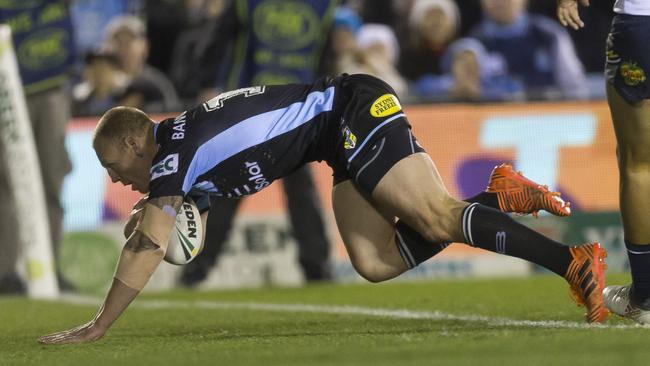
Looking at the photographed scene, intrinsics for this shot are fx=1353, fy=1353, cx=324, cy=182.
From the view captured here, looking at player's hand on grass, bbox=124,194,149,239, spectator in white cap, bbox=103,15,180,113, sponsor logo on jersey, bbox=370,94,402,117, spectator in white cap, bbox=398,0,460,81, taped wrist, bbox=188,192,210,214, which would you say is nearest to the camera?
→ sponsor logo on jersey, bbox=370,94,402,117

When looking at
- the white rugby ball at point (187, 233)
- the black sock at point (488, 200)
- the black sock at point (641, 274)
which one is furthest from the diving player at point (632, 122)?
the white rugby ball at point (187, 233)

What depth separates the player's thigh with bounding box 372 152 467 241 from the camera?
585 cm

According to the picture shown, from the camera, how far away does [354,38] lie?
13.6m

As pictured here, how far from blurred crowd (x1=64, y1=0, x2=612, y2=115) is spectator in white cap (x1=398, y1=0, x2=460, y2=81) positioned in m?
0.01

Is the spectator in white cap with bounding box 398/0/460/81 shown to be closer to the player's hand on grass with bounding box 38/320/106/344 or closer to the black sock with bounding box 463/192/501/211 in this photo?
the black sock with bounding box 463/192/501/211

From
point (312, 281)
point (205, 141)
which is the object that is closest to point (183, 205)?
point (205, 141)

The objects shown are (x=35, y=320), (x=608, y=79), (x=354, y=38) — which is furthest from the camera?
(x=354, y=38)

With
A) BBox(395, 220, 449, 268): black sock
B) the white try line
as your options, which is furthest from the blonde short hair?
the white try line

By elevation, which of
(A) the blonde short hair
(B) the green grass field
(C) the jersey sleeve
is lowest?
(B) the green grass field

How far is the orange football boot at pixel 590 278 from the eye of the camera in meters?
5.61

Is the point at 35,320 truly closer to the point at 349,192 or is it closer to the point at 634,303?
the point at 349,192

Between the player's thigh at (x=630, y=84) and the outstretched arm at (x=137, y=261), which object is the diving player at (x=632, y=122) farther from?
the outstretched arm at (x=137, y=261)

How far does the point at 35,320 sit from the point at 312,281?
3291 millimetres

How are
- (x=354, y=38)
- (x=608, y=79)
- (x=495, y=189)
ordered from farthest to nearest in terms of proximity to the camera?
1. (x=354, y=38)
2. (x=495, y=189)
3. (x=608, y=79)
